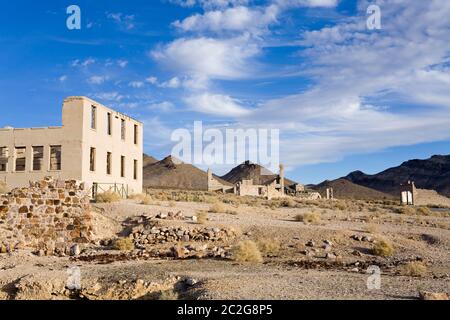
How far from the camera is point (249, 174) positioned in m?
103

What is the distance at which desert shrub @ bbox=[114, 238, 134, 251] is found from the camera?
642 inches

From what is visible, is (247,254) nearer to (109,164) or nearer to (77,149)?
(77,149)

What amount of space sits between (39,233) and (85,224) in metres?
1.67

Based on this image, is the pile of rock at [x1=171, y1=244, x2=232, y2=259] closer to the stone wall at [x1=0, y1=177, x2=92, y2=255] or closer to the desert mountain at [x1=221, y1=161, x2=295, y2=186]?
the stone wall at [x1=0, y1=177, x2=92, y2=255]

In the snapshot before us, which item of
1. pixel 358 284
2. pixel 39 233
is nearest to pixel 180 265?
pixel 358 284

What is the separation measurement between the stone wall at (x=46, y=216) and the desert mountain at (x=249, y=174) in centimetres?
7593

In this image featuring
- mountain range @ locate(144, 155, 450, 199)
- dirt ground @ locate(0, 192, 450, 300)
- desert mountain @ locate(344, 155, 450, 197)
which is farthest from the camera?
desert mountain @ locate(344, 155, 450, 197)

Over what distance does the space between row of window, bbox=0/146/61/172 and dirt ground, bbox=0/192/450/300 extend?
40.1ft

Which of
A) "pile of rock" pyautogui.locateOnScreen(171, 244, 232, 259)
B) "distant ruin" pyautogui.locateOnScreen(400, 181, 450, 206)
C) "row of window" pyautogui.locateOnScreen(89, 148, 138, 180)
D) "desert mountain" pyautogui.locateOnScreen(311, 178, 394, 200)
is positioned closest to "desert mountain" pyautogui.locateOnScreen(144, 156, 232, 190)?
"desert mountain" pyautogui.locateOnScreen(311, 178, 394, 200)

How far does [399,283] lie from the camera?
1043 cm

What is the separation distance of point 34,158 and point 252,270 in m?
23.5

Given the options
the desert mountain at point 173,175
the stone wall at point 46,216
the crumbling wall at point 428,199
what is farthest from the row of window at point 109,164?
the desert mountain at point 173,175

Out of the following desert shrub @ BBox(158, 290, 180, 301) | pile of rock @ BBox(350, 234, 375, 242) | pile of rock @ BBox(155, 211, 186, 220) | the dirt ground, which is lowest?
desert shrub @ BBox(158, 290, 180, 301)
